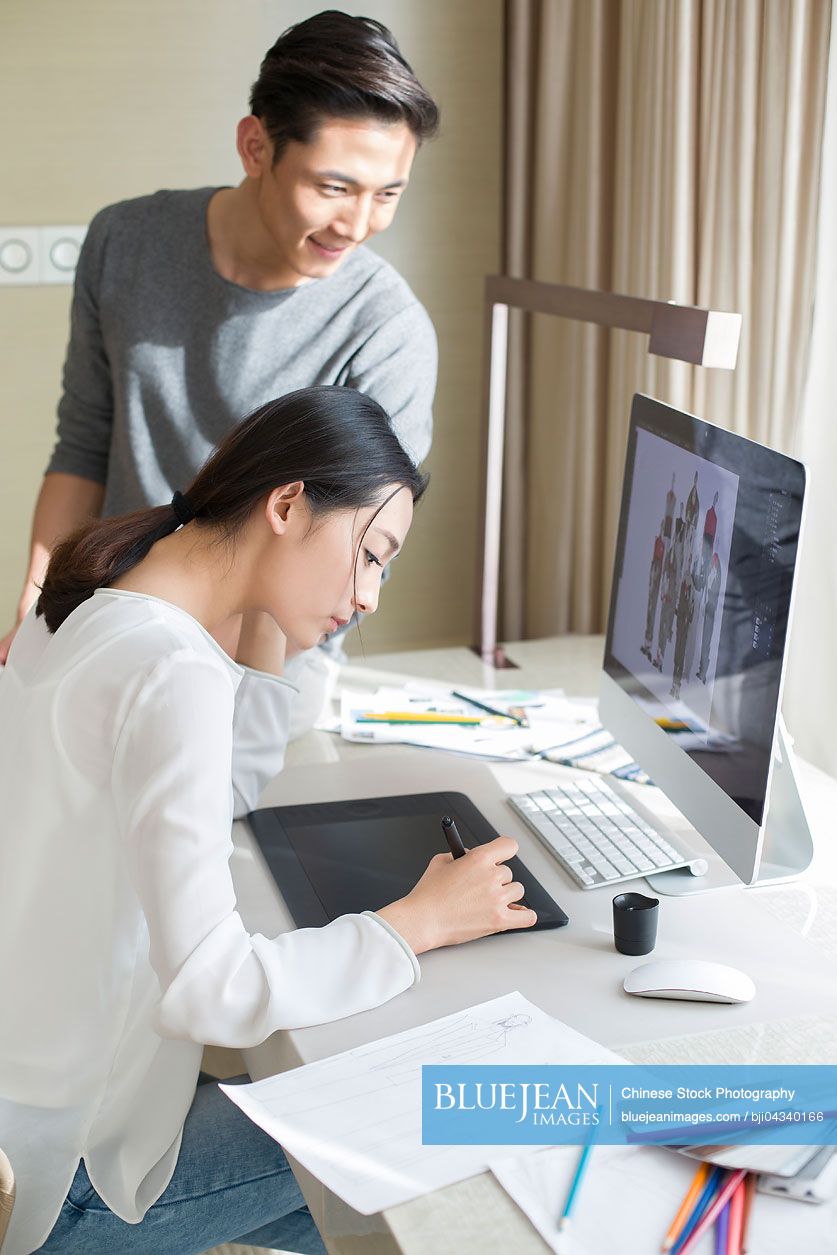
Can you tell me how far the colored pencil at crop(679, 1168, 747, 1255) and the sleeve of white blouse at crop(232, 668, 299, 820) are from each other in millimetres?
690

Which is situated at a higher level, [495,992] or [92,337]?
[92,337]

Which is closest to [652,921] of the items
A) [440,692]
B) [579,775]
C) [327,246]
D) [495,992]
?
Answer: [495,992]

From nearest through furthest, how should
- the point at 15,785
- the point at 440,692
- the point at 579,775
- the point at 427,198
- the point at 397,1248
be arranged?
the point at 397,1248
the point at 15,785
the point at 579,775
the point at 440,692
the point at 427,198

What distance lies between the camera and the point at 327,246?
1610mm

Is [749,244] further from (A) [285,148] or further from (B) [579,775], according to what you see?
(B) [579,775]

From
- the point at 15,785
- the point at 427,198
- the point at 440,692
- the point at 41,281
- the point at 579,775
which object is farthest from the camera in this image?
the point at 427,198

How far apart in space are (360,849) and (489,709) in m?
0.50

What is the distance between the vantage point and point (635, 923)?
1.10 m

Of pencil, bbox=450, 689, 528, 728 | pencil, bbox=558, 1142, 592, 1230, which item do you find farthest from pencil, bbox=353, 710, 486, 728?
pencil, bbox=558, 1142, 592, 1230

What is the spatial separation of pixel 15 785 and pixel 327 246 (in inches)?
34.1

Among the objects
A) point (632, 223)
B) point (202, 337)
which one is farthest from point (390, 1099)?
point (632, 223)

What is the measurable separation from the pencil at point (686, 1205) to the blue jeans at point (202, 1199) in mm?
423

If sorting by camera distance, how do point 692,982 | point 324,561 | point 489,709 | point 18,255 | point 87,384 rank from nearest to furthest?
point 692,982 < point 324,561 < point 489,709 < point 87,384 < point 18,255

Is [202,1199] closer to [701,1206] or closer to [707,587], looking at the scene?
[701,1206]
